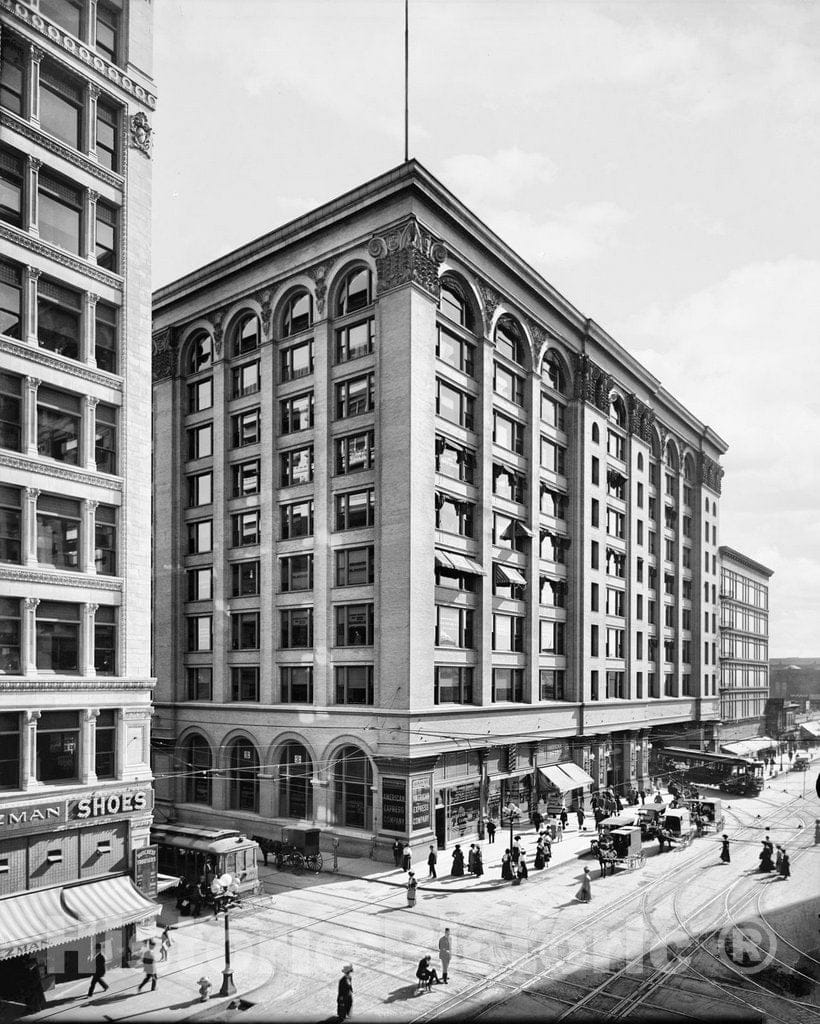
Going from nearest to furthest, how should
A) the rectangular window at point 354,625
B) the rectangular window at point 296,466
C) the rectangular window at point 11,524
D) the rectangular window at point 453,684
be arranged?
the rectangular window at point 11,524 → the rectangular window at point 354,625 → the rectangular window at point 453,684 → the rectangular window at point 296,466

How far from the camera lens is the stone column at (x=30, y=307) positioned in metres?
28.0

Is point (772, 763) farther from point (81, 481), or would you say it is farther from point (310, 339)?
point (81, 481)

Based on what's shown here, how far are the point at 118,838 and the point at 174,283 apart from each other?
36.6 metres

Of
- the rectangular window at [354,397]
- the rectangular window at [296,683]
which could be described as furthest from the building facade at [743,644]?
the rectangular window at [354,397]

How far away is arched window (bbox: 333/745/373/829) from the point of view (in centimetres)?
4316

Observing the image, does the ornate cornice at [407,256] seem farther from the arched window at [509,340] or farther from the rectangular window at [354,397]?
the arched window at [509,340]

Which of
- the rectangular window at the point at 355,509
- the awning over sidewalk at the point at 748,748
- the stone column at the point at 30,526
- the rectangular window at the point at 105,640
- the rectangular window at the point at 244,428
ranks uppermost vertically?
the rectangular window at the point at 244,428

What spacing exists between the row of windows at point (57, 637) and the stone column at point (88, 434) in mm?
4717

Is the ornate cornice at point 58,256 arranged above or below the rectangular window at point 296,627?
above

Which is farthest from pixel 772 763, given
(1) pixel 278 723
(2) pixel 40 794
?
(2) pixel 40 794

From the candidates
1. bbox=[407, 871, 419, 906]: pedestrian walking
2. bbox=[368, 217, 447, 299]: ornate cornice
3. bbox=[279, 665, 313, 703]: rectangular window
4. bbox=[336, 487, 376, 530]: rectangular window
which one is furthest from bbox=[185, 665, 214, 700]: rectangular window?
bbox=[368, 217, 447, 299]: ornate cornice

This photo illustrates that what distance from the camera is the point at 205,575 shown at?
53000 mm

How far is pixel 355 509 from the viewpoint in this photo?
1801 inches

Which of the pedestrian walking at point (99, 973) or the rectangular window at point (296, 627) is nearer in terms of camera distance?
the pedestrian walking at point (99, 973)
